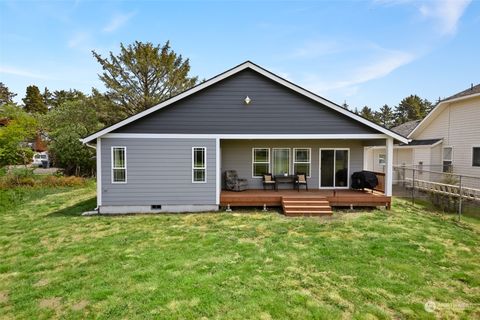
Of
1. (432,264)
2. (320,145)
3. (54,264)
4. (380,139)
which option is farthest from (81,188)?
(432,264)

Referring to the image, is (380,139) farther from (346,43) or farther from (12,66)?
(12,66)

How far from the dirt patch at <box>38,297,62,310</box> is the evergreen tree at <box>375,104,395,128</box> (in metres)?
65.1

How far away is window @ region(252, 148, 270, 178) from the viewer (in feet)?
41.6

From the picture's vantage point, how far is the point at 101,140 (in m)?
10.3

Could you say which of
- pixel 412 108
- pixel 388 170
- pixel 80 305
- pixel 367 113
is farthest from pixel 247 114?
pixel 412 108

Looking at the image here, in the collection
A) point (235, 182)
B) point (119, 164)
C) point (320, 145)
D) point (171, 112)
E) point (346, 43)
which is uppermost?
point (346, 43)

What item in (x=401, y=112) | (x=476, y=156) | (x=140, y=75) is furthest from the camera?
(x=401, y=112)

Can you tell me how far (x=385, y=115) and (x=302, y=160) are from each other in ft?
186

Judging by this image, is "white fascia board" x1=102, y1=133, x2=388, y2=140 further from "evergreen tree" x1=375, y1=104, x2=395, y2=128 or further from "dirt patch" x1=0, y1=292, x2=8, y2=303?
"evergreen tree" x1=375, y1=104, x2=395, y2=128

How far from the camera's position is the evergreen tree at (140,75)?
96.2 feet

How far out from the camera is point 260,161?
12.7 metres

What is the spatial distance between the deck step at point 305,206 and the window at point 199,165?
3.24 m

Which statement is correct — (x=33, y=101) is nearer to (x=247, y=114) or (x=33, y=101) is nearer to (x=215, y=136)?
(x=215, y=136)

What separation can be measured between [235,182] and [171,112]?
3.96m
